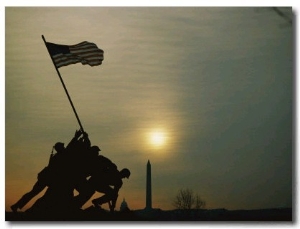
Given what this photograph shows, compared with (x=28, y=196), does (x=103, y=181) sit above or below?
above

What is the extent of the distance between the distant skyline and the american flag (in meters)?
0.08

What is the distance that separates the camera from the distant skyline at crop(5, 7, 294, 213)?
666 cm

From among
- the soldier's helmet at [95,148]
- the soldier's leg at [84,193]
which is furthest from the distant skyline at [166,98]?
A: the soldier's leg at [84,193]

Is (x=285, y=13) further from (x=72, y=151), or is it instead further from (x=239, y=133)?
(x=72, y=151)

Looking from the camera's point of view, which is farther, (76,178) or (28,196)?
(76,178)

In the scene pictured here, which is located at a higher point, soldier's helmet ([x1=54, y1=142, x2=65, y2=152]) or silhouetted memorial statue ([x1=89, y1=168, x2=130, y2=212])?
soldier's helmet ([x1=54, y1=142, x2=65, y2=152])

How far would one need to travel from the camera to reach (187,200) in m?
6.66

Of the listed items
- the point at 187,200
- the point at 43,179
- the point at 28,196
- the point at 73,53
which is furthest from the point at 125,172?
the point at 73,53

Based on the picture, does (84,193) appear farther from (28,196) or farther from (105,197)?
(28,196)

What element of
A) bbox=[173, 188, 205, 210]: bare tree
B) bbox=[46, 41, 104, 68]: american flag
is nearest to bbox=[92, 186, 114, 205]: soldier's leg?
bbox=[173, 188, 205, 210]: bare tree

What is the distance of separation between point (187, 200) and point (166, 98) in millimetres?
1020

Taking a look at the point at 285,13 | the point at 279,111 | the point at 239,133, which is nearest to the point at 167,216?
the point at 239,133

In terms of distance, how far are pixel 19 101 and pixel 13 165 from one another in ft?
2.06

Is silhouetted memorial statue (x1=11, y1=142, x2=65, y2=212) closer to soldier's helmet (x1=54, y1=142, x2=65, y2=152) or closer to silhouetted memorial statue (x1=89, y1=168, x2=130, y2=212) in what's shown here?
soldier's helmet (x1=54, y1=142, x2=65, y2=152)
